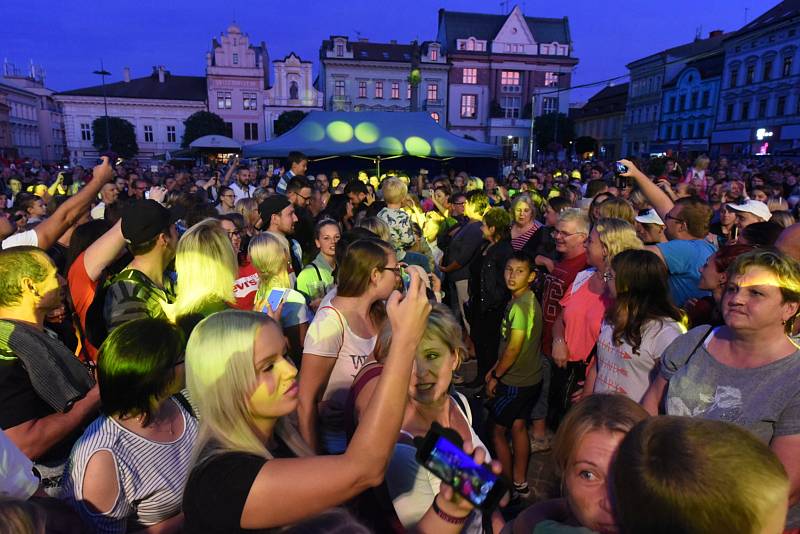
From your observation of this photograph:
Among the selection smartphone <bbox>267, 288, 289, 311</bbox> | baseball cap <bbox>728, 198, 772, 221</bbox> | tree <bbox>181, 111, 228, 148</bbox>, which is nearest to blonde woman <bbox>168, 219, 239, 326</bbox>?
smartphone <bbox>267, 288, 289, 311</bbox>

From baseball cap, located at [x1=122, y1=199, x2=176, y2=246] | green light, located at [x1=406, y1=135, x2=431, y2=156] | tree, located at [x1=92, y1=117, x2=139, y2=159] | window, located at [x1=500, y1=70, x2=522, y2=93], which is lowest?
baseball cap, located at [x1=122, y1=199, x2=176, y2=246]

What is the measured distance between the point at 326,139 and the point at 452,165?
6.42 m

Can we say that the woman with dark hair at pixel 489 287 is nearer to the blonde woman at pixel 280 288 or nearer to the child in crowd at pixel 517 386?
the child in crowd at pixel 517 386

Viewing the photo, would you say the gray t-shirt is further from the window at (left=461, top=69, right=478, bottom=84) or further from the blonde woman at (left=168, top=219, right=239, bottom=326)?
the window at (left=461, top=69, right=478, bottom=84)

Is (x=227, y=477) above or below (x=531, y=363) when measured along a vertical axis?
above

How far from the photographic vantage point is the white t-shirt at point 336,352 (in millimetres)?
2465

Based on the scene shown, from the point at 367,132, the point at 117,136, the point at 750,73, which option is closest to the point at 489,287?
the point at 367,132

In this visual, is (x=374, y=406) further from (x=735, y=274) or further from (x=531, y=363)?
(x=531, y=363)

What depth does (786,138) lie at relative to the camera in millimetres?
35719

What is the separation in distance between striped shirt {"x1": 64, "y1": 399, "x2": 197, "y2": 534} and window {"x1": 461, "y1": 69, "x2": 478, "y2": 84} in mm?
54753

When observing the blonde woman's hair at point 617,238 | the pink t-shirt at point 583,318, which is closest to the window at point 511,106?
the blonde woman's hair at point 617,238

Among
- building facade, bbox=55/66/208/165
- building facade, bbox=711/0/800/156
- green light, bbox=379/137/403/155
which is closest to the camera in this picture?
green light, bbox=379/137/403/155

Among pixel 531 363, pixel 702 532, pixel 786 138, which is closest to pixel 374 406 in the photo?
pixel 702 532

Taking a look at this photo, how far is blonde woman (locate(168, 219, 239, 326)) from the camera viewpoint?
2727 millimetres
